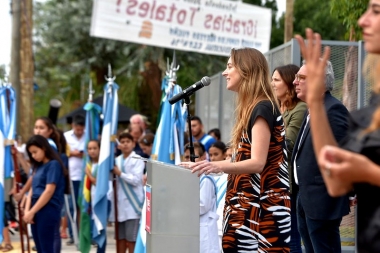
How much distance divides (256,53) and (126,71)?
23.5 m

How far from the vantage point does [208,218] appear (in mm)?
7129

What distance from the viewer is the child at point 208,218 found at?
698 cm

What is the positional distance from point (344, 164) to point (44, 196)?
21.7 ft

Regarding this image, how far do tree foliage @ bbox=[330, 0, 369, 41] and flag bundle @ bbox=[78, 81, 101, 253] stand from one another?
12.4 feet

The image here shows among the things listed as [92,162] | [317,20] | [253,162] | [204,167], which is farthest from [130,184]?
[317,20]

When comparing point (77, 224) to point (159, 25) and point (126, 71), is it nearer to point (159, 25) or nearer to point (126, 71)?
point (159, 25)

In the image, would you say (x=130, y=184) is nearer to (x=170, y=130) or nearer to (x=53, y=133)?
(x=170, y=130)

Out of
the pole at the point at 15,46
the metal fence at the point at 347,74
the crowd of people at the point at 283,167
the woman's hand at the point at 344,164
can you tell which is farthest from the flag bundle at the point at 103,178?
the woman's hand at the point at 344,164

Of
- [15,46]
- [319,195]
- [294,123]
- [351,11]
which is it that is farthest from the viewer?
[15,46]

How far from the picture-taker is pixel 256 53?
562 cm

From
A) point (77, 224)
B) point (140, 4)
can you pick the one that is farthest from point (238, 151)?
point (140, 4)

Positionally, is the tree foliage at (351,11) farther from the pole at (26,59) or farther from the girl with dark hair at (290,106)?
the pole at (26,59)

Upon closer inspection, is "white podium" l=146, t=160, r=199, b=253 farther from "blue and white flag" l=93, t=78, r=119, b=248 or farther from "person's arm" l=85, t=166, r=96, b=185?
"person's arm" l=85, t=166, r=96, b=185

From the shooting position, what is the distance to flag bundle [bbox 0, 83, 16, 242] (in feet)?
36.5
